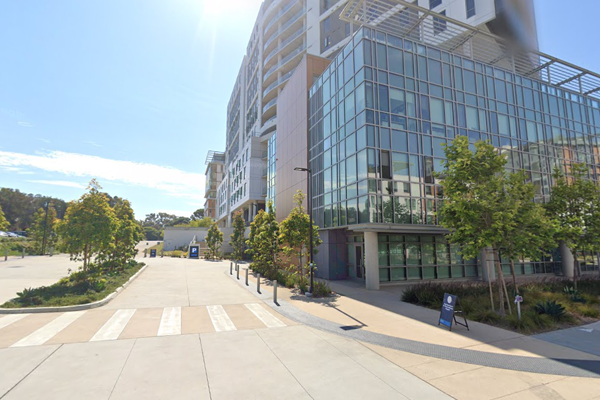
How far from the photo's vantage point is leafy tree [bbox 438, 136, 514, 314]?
12.1 m

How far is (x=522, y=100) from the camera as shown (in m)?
26.5

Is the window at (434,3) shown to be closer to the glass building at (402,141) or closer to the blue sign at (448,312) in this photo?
the glass building at (402,141)

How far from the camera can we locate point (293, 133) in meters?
30.8

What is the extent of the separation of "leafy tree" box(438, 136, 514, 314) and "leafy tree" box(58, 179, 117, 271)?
59.7 feet

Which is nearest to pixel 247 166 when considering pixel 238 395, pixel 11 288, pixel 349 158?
pixel 349 158

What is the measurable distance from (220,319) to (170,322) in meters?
1.70

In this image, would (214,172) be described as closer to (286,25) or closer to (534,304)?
(286,25)

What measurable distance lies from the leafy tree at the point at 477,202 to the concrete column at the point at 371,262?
583 cm

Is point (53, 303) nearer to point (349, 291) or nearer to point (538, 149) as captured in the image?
point (349, 291)

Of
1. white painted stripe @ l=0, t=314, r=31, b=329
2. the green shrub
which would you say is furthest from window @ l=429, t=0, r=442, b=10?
white painted stripe @ l=0, t=314, r=31, b=329

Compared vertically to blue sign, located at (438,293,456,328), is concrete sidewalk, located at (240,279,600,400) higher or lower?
lower

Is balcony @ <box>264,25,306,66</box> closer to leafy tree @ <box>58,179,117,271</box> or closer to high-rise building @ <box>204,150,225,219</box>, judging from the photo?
leafy tree @ <box>58,179,117,271</box>

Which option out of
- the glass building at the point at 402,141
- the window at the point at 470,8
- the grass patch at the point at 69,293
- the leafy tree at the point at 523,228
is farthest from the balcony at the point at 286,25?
the grass patch at the point at 69,293

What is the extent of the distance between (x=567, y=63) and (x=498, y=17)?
7.42 metres
